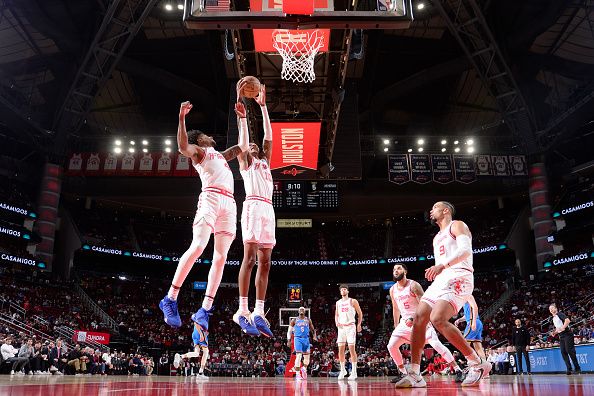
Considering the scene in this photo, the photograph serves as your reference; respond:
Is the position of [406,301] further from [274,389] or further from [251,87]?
[251,87]

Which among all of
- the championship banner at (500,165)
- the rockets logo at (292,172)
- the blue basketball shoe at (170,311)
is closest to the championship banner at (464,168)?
the championship banner at (500,165)

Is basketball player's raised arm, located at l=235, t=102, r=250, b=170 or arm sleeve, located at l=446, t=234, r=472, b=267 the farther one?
basketball player's raised arm, located at l=235, t=102, r=250, b=170

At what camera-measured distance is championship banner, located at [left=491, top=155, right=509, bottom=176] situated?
26891 millimetres

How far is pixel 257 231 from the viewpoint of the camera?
6012 mm

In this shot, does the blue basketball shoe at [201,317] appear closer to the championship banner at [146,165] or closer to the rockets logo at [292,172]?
the rockets logo at [292,172]

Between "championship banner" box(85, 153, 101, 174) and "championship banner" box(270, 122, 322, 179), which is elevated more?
"championship banner" box(85, 153, 101, 174)

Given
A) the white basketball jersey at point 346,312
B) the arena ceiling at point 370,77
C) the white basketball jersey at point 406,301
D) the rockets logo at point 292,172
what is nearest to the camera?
the white basketball jersey at point 406,301

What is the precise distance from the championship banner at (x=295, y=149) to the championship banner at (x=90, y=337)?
11.4m

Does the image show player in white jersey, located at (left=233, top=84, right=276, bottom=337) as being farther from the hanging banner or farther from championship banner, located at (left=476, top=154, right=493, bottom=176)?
the hanging banner

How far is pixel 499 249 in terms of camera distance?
3109 centimetres

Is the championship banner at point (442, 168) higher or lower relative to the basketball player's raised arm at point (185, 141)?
higher

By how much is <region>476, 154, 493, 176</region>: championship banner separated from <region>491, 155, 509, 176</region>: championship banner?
0.26 meters

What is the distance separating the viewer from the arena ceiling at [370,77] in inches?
885

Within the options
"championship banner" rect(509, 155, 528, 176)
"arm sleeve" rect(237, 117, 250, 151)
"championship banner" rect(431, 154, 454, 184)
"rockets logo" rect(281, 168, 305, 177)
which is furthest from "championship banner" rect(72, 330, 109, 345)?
"championship banner" rect(509, 155, 528, 176)
